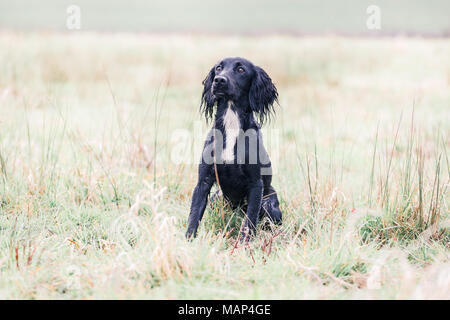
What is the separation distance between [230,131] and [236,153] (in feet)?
0.58

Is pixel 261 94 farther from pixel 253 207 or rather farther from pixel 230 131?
pixel 253 207

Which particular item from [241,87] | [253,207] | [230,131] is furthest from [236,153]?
[241,87]

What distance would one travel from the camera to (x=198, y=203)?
134 inches

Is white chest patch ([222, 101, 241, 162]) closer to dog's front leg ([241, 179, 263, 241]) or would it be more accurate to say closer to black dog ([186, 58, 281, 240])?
black dog ([186, 58, 281, 240])

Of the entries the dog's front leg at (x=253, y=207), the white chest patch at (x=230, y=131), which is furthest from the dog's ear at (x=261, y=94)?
the dog's front leg at (x=253, y=207)

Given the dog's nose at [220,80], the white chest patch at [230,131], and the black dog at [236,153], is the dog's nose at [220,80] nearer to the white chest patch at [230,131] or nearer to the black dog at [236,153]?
the black dog at [236,153]

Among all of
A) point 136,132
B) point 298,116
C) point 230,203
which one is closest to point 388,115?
point 298,116

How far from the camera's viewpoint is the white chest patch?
3418 mm

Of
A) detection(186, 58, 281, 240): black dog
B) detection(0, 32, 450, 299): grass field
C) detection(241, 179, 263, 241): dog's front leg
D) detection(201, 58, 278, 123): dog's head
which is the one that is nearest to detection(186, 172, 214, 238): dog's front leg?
detection(186, 58, 281, 240): black dog

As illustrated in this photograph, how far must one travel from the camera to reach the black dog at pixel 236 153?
134 inches

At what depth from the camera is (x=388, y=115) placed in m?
7.61

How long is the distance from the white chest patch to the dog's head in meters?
0.11

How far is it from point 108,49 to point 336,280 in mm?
10841

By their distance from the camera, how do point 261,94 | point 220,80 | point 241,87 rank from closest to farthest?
point 220,80 < point 241,87 < point 261,94
